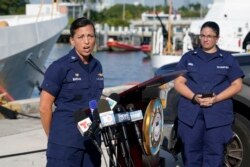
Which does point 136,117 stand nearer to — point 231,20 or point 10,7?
point 231,20

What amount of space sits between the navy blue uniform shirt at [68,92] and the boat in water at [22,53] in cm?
778

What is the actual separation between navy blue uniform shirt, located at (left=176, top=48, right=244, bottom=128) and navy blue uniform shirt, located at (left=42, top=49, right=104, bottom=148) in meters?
1.53

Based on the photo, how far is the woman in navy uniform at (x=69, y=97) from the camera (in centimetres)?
431

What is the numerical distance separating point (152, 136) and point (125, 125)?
0.28 m

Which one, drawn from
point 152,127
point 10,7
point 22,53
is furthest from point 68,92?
point 10,7

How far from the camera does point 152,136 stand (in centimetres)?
455

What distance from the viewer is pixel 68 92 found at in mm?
4332

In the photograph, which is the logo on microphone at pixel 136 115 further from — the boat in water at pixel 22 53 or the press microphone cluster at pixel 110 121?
the boat in water at pixel 22 53

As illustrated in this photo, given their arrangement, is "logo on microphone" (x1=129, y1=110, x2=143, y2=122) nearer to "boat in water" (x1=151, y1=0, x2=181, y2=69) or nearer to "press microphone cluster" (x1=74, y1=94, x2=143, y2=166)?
"press microphone cluster" (x1=74, y1=94, x2=143, y2=166)

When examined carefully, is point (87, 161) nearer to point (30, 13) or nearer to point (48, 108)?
point (48, 108)

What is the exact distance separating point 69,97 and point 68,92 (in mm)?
34

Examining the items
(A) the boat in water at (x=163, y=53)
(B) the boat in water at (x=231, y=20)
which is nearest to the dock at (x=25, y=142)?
(B) the boat in water at (x=231, y=20)

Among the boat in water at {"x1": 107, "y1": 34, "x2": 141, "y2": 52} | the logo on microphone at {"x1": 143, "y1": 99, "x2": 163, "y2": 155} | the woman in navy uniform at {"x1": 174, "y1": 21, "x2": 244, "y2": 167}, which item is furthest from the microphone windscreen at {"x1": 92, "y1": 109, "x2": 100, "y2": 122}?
the boat in water at {"x1": 107, "y1": 34, "x2": 141, "y2": 52}

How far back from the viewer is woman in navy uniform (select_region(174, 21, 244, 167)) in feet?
18.4
